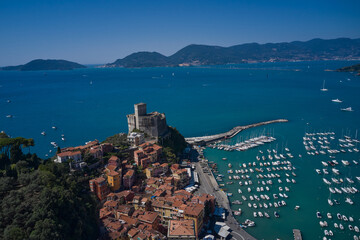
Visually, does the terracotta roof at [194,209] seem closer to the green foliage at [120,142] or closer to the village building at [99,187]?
the village building at [99,187]

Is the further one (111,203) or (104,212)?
(111,203)

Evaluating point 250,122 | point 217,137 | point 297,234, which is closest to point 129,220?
point 297,234

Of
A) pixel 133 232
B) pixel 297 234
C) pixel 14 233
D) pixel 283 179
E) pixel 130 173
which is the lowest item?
pixel 297 234

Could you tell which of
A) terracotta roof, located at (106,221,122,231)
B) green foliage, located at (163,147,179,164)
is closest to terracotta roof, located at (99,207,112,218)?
terracotta roof, located at (106,221,122,231)

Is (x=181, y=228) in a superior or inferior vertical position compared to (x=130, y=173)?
inferior

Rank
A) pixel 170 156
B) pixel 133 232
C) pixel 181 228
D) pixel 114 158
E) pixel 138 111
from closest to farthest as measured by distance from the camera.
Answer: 1. pixel 133 232
2. pixel 181 228
3. pixel 114 158
4. pixel 170 156
5. pixel 138 111

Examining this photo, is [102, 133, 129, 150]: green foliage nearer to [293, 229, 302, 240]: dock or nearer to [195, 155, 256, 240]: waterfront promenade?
[195, 155, 256, 240]: waterfront promenade

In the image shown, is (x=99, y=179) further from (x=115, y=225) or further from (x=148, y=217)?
(x=148, y=217)

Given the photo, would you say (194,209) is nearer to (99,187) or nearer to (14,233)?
(99,187)

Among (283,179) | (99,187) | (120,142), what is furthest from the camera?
(120,142)
